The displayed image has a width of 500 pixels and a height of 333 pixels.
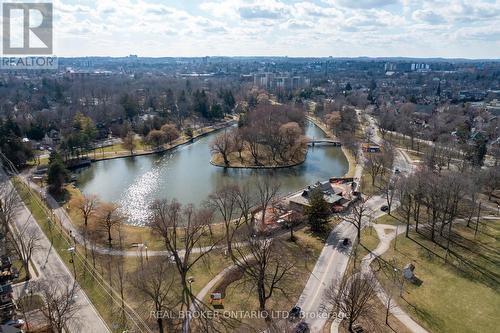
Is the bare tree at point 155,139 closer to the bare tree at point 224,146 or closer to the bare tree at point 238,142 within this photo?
the bare tree at point 224,146

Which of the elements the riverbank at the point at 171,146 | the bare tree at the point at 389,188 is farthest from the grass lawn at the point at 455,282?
the riverbank at the point at 171,146

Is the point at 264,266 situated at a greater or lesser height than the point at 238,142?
lesser

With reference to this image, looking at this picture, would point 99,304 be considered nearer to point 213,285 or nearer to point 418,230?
point 213,285

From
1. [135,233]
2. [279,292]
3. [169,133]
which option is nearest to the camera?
[279,292]

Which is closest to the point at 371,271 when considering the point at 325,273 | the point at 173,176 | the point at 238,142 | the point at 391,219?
the point at 325,273

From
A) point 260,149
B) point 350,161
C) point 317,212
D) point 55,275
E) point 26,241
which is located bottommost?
point 55,275

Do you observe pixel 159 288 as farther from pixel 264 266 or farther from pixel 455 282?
pixel 455 282
